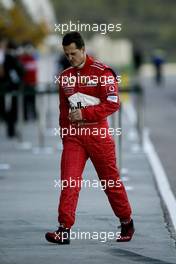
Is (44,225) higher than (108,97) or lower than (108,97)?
lower

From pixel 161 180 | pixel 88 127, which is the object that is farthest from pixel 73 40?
pixel 161 180

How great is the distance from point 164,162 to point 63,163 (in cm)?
944

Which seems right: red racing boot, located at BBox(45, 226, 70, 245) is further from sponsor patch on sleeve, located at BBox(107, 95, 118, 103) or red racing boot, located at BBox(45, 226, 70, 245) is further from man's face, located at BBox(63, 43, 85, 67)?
man's face, located at BBox(63, 43, 85, 67)

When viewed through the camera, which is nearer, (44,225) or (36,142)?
(44,225)

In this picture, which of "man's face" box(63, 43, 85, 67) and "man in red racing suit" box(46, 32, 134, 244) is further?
"man in red racing suit" box(46, 32, 134, 244)

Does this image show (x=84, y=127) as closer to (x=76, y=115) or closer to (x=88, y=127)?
(x=88, y=127)

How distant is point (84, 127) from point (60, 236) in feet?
3.01

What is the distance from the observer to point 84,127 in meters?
11.5

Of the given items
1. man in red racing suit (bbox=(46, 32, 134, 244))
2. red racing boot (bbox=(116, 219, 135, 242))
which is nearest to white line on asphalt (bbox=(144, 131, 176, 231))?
red racing boot (bbox=(116, 219, 135, 242))

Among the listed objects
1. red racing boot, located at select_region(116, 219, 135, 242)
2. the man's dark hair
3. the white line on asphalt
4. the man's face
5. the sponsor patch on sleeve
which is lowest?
red racing boot, located at select_region(116, 219, 135, 242)

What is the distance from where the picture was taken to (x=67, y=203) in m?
A: 11.4

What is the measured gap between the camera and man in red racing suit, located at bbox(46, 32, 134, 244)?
11.3 meters

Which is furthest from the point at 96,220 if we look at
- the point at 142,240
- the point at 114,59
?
the point at 114,59

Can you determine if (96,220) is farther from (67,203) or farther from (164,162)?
(164,162)
